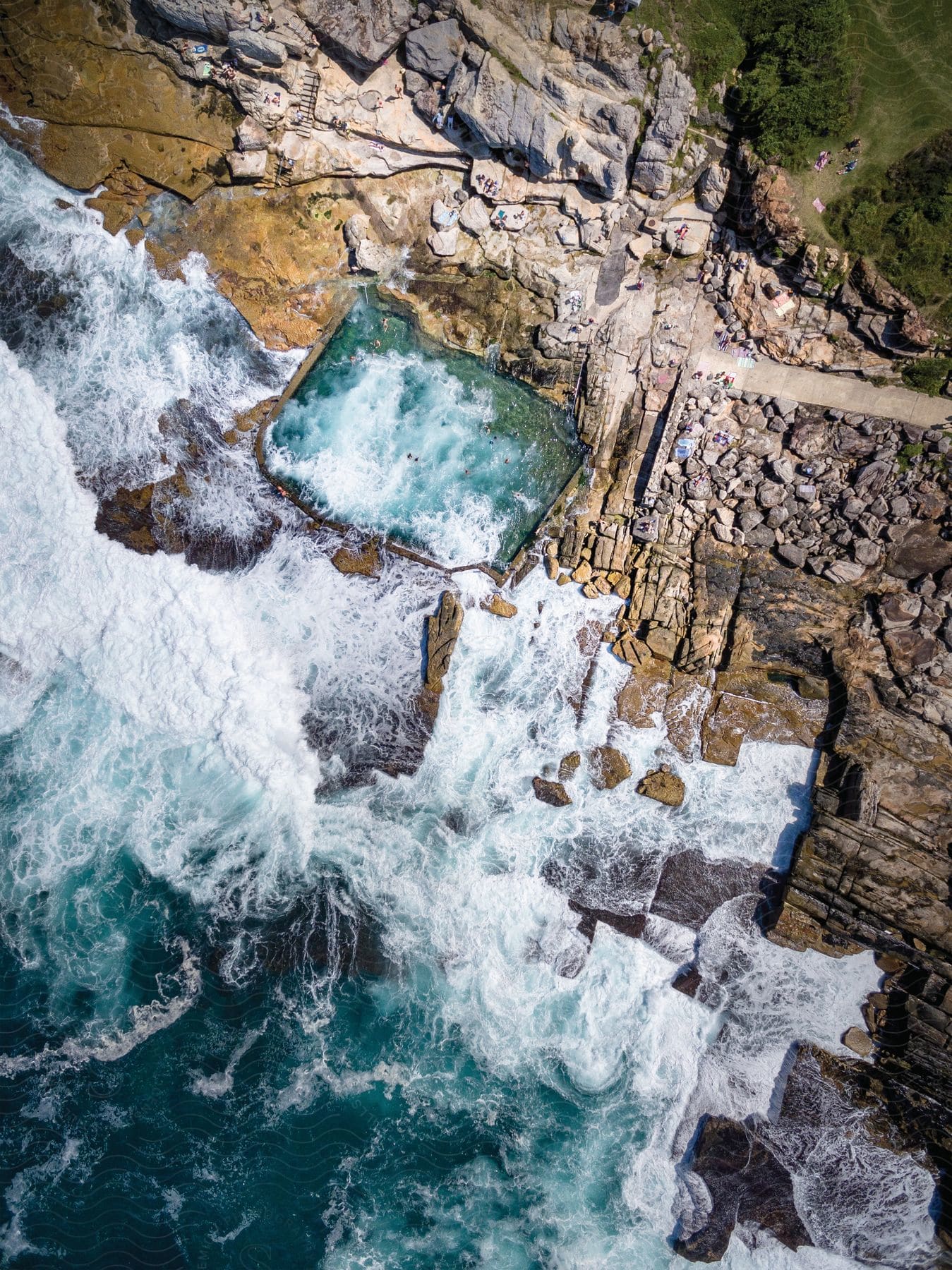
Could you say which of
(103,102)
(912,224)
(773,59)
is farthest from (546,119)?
(103,102)

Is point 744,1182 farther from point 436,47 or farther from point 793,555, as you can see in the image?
point 436,47

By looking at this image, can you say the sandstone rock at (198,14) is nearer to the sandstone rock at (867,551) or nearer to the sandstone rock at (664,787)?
the sandstone rock at (867,551)

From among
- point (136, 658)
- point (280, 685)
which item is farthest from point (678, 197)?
point (136, 658)

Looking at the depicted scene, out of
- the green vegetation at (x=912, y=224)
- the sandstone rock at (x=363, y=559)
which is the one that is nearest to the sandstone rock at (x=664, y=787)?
the sandstone rock at (x=363, y=559)

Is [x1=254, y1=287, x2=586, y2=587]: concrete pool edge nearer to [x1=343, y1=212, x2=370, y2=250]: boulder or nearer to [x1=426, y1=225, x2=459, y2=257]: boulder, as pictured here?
[x1=343, y1=212, x2=370, y2=250]: boulder

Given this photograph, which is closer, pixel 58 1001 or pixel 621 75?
pixel 621 75

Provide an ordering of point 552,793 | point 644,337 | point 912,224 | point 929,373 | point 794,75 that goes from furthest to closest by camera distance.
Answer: point 552,793 → point 644,337 → point 929,373 → point 912,224 → point 794,75

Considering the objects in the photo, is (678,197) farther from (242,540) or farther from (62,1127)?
(62,1127)
